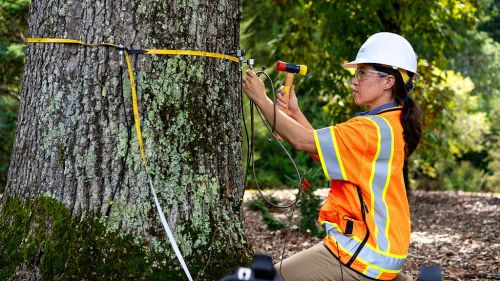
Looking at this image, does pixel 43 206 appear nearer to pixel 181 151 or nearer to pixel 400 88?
pixel 181 151

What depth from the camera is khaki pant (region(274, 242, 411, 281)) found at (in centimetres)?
324

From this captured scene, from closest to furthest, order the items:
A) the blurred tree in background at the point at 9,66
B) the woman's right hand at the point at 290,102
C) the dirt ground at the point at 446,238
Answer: the woman's right hand at the point at 290,102 → the dirt ground at the point at 446,238 → the blurred tree in background at the point at 9,66

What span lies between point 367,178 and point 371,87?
1.53 ft

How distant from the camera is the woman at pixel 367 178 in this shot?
3199 millimetres

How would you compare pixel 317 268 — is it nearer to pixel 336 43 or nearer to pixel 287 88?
pixel 287 88

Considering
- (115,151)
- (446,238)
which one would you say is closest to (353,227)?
(115,151)

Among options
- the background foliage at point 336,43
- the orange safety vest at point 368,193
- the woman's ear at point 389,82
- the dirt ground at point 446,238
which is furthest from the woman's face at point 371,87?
the background foliage at point 336,43

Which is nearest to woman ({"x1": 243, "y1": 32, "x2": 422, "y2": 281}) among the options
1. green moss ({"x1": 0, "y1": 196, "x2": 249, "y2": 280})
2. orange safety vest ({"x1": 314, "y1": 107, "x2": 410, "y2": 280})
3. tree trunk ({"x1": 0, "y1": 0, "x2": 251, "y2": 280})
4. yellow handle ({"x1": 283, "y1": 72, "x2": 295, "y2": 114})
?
orange safety vest ({"x1": 314, "y1": 107, "x2": 410, "y2": 280})

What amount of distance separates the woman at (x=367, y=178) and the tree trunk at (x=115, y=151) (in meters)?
0.58

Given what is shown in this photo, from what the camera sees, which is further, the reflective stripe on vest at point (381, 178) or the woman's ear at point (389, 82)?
the woman's ear at point (389, 82)

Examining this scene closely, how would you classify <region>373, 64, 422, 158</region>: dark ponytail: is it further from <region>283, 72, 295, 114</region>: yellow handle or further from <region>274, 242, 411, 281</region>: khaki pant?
<region>274, 242, 411, 281</region>: khaki pant

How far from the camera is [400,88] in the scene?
3.43 metres

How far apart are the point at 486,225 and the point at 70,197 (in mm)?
7832

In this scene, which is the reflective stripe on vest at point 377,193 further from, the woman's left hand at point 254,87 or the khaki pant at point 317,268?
the woman's left hand at point 254,87
